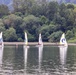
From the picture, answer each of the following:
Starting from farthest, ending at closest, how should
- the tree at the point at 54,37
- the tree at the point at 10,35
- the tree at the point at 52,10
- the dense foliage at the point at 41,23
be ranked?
the tree at the point at 52,10 → the dense foliage at the point at 41,23 → the tree at the point at 10,35 → the tree at the point at 54,37

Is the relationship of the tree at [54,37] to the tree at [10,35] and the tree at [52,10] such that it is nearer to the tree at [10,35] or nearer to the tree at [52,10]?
the tree at [10,35]

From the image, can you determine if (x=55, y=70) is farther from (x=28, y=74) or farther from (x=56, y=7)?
(x=56, y=7)

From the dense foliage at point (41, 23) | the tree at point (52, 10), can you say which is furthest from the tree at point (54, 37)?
the tree at point (52, 10)

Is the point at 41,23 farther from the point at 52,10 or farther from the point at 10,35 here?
the point at 10,35

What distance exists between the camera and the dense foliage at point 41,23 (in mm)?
145625

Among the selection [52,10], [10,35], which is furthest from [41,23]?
[10,35]

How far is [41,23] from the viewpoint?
154625 mm

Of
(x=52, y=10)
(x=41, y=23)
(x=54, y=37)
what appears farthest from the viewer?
A: (x=52, y=10)

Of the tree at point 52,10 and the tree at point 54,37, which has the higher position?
the tree at point 52,10

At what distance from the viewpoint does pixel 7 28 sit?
152m

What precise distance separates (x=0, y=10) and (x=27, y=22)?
18715 mm

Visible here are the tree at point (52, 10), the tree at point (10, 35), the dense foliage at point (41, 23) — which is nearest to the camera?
the tree at point (10, 35)

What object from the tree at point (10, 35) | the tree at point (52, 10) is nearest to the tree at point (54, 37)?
the tree at point (10, 35)

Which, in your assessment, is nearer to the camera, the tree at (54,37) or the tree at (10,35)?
the tree at (54,37)
